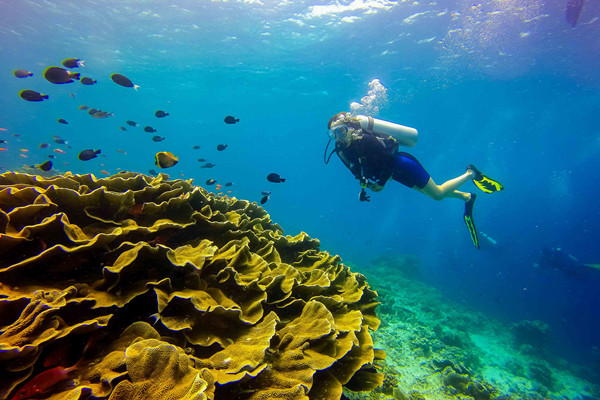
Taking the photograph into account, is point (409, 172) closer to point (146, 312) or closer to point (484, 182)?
point (484, 182)

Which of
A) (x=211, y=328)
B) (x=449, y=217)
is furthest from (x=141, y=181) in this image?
(x=449, y=217)

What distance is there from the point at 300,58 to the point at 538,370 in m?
32.4

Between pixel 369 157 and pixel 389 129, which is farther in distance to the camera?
pixel 389 129

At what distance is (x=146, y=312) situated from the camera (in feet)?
7.88

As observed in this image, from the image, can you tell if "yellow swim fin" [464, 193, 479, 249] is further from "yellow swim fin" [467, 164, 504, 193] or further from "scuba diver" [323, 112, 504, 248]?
"scuba diver" [323, 112, 504, 248]

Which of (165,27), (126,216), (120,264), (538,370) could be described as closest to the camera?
(120,264)

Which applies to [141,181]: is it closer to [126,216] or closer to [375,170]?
[126,216]

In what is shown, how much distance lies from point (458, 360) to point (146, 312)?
939cm

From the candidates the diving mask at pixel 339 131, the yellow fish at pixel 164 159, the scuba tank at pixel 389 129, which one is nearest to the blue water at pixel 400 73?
the yellow fish at pixel 164 159

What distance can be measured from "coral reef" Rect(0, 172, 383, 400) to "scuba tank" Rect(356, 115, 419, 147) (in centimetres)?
512

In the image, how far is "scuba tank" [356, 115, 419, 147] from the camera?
7.00 meters

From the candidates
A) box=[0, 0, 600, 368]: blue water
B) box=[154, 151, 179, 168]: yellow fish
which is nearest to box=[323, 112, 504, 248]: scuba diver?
box=[154, 151, 179, 168]: yellow fish

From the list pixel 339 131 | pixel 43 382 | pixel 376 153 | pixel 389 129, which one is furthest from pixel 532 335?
pixel 43 382

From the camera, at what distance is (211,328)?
2.36m
